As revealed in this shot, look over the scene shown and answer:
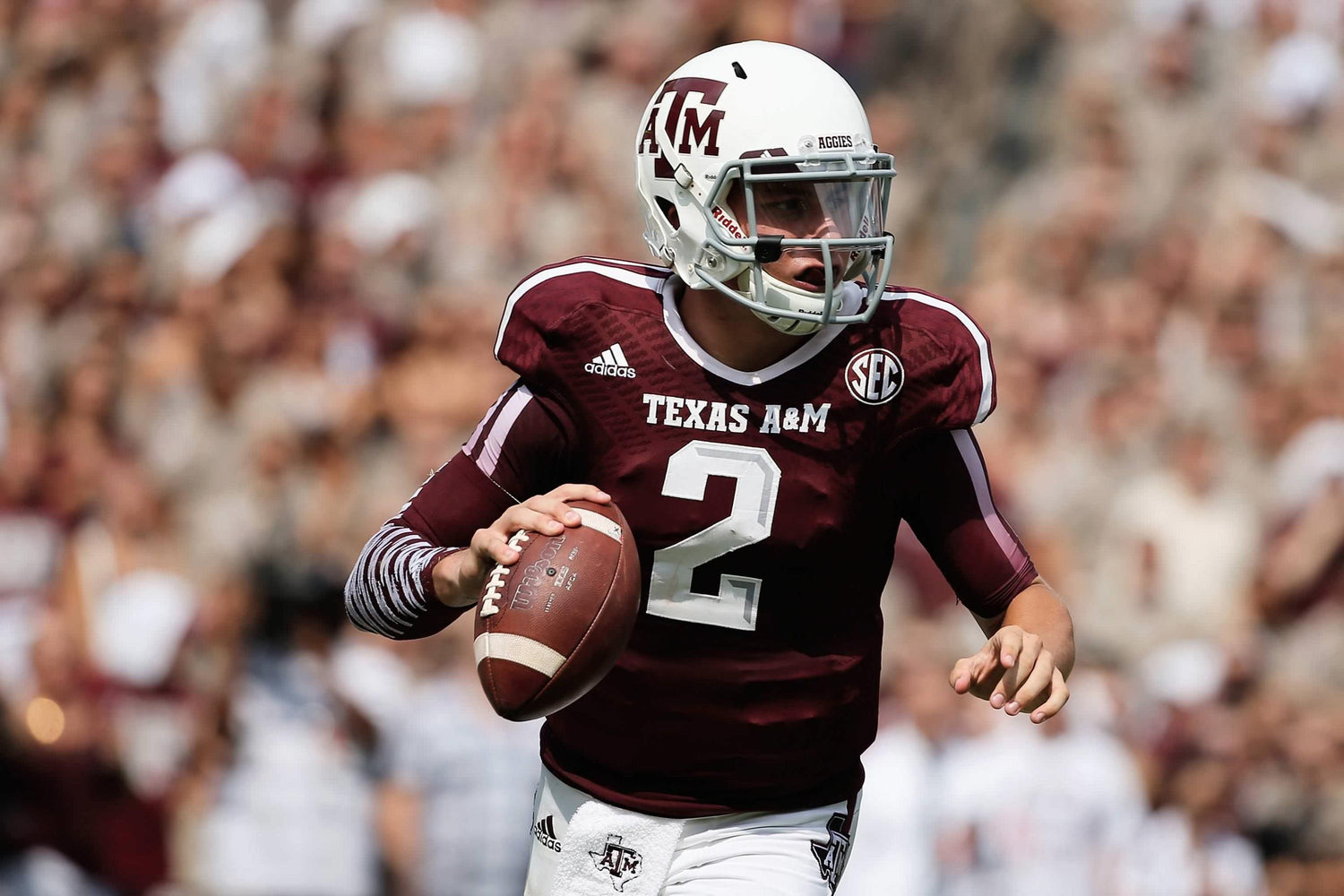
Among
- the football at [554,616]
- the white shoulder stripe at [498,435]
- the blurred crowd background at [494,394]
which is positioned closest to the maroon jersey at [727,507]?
the white shoulder stripe at [498,435]

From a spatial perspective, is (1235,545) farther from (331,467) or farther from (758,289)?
(758,289)

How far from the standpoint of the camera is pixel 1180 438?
7164 mm

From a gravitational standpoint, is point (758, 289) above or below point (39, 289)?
above

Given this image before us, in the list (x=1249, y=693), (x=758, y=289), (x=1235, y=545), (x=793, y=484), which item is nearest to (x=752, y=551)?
(x=793, y=484)

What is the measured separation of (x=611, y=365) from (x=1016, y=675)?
0.87 m

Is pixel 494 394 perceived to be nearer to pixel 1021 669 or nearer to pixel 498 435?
pixel 498 435

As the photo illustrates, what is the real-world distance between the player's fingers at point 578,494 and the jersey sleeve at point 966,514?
60 cm

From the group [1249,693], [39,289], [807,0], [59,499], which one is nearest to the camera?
[1249,693]

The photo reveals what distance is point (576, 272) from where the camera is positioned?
134 inches

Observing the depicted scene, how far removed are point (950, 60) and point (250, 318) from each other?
378cm

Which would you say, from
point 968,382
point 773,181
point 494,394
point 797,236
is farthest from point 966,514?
point 494,394

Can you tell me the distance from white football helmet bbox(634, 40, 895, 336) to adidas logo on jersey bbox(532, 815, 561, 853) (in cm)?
99

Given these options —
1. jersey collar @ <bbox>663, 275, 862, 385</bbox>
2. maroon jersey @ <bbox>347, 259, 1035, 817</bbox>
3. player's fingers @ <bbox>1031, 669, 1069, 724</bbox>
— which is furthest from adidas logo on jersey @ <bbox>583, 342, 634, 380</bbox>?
player's fingers @ <bbox>1031, 669, 1069, 724</bbox>

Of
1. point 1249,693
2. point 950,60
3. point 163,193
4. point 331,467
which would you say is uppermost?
point 950,60
